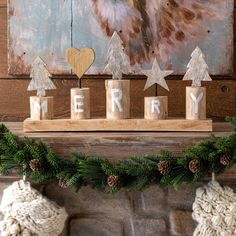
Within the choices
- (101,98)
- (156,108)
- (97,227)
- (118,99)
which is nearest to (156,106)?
(156,108)

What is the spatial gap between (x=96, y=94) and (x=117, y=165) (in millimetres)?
403

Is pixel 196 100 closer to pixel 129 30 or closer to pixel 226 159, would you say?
pixel 226 159

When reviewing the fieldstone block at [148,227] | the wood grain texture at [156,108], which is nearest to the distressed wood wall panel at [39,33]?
the wood grain texture at [156,108]

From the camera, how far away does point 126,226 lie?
1469 millimetres

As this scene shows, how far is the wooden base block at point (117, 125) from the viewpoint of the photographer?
1.39 metres

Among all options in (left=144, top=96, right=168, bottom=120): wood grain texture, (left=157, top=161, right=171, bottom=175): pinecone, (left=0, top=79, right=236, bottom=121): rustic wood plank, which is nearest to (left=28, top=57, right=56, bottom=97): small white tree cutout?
(left=0, top=79, right=236, bottom=121): rustic wood plank

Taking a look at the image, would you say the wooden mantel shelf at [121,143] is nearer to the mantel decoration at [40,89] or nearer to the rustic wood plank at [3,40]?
the mantel decoration at [40,89]

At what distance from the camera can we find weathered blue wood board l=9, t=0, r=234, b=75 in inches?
63.4

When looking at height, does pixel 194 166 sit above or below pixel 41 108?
below

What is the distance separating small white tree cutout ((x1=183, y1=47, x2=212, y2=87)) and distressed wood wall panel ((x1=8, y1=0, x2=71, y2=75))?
0.47 meters

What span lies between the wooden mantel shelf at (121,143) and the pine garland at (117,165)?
1.0 inches

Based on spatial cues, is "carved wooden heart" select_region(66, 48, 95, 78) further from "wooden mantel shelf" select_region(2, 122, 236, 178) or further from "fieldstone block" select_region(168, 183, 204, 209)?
"fieldstone block" select_region(168, 183, 204, 209)

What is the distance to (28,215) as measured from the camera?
137 cm

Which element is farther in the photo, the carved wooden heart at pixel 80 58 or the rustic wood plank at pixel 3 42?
the rustic wood plank at pixel 3 42
